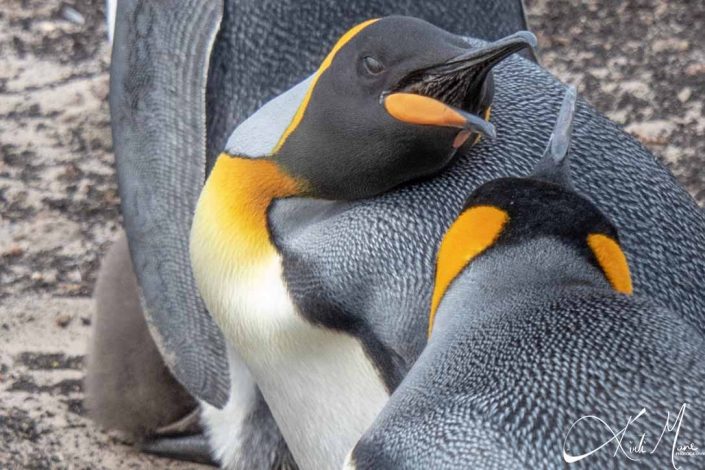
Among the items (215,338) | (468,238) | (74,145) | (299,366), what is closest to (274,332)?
(299,366)

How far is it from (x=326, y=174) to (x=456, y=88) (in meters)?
0.35

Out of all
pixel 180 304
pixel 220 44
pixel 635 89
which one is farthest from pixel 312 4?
pixel 635 89

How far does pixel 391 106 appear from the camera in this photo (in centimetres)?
228

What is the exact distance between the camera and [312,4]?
3244mm

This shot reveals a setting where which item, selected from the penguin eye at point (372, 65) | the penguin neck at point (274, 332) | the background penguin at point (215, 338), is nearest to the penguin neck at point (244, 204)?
the penguin neck at point (274, 332)

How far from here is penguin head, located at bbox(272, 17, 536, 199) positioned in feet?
7.26

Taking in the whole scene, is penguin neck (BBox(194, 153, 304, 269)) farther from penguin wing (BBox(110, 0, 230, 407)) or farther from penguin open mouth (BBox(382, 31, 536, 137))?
penguin wing (BBox(110, 0, 230, 407))

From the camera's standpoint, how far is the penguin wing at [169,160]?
3.27 meters

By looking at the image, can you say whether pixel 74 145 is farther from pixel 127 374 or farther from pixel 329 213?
pixel 329 213

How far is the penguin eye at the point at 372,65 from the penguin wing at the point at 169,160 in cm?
102

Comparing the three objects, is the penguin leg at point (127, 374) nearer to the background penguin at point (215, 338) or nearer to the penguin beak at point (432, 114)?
the background penguin at point (215, 338)

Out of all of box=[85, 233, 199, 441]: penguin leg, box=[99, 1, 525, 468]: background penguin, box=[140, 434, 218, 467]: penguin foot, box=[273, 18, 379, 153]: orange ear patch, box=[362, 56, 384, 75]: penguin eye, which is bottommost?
box=[140, 434, 218, 467]: penguin foot

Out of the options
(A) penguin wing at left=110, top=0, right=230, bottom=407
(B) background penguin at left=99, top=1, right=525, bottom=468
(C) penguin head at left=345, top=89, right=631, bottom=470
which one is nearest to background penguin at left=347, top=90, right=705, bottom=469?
(C) penguin head at left=345, top=89, right=631, bottom=470
